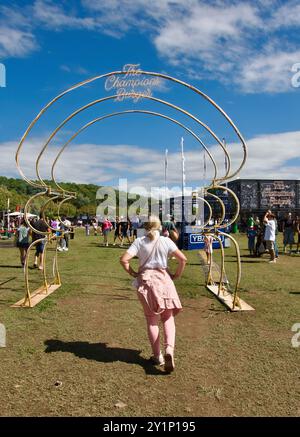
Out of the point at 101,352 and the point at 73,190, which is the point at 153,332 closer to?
the point at 101,352

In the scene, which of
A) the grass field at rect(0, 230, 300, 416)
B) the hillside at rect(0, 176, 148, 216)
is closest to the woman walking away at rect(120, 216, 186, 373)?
the grass field at rect(0, 230, 300, 416)

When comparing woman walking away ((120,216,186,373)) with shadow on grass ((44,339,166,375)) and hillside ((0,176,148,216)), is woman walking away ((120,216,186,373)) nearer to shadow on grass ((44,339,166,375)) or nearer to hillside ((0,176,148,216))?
shadow on grass ((44,339,166,375))

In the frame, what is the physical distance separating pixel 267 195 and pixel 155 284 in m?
42.5

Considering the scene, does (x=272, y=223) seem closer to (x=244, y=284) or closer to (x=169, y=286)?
(x=244, y=284)

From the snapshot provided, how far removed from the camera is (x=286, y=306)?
8.09 meters

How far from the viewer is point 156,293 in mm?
5000

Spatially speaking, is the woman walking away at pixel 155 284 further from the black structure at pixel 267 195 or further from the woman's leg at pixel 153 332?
the black structure at pixel 267 195

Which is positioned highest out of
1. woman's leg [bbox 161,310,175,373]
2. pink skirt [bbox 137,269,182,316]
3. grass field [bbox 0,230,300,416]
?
pink skirt [bbox 137,269,182,316]

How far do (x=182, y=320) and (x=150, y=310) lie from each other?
2.32m

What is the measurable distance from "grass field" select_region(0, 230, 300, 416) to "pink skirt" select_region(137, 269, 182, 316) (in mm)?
726

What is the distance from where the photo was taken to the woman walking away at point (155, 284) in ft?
16.4

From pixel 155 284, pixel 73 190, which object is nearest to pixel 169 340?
pixel 155 284

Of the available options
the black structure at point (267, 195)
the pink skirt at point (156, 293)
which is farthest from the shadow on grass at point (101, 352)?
the black structure at point (267, 195)

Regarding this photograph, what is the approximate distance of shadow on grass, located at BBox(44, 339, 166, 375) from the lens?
5.19m
